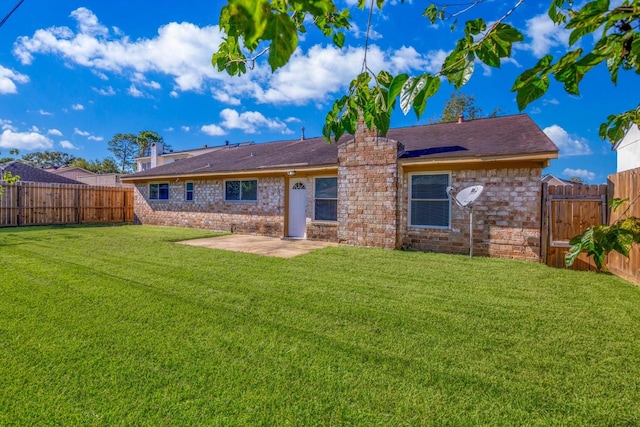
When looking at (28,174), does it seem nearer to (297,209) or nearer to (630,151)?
(297,209)

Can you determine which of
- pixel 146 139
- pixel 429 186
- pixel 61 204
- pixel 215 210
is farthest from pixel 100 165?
pixel 429 186

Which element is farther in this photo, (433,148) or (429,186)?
(433,148)

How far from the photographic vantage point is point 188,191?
14773 mm

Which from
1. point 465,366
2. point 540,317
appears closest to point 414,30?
point 465,366

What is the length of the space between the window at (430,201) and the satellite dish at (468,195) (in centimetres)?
72

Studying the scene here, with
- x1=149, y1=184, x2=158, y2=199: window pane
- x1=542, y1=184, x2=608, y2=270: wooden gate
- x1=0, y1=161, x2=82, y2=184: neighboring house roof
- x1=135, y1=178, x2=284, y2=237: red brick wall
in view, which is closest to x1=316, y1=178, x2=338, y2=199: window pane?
x1=135, y1=178, x2=284, y2=237: red brick wall

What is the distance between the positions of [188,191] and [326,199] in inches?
299

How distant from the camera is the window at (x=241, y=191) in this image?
12.6m

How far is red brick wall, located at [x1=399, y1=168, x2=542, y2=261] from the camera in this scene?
25.3ft

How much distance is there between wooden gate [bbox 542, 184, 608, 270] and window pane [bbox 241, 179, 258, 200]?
9.44 m

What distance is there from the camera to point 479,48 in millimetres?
1021

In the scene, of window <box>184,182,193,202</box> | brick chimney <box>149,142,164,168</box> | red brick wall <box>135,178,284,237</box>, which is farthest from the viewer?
brick chimney <box>149,142,164,168</box>

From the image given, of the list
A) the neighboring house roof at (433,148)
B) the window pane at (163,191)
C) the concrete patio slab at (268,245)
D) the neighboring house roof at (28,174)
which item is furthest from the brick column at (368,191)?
the neighboring house roof at (28,174)

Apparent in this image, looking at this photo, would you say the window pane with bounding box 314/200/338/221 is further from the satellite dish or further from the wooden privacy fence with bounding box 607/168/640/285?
the wooden privacy fence with bounding box 607/168/640/285
